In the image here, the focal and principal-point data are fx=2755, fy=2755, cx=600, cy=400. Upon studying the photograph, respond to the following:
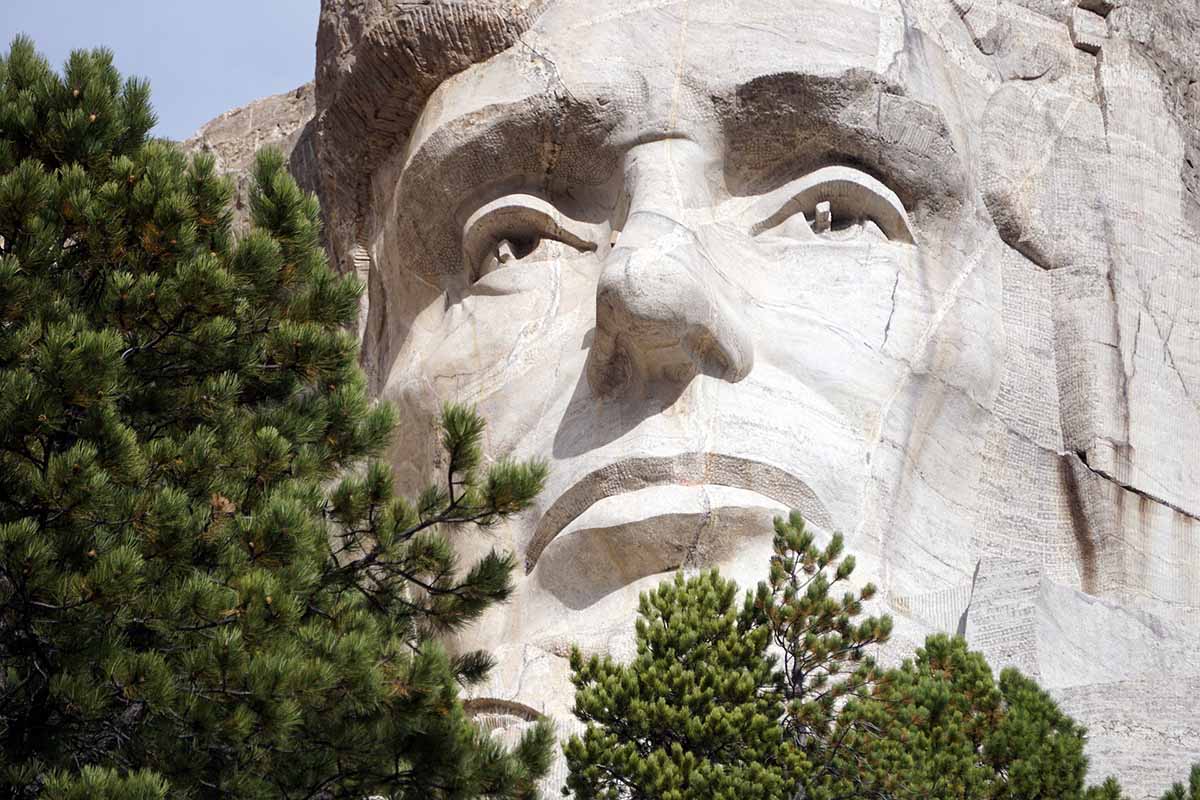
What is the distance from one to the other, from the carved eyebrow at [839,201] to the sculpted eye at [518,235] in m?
0.71

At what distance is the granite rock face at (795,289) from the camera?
981 centimetres

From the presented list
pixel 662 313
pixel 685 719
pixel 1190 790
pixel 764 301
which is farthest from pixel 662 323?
pixel 1190 790

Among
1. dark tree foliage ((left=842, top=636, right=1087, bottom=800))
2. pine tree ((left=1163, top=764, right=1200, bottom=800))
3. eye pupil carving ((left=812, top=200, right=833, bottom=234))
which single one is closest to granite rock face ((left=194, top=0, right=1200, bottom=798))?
eye pupil carving ((left=812, top=200, right=833, bottom=234))

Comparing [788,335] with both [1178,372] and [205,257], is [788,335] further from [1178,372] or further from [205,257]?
[205,257]

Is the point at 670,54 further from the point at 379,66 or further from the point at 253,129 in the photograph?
the point at 253,129

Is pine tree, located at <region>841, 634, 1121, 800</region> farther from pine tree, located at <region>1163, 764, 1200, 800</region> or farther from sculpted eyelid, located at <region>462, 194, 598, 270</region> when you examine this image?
sculpted eyelid, located at <region>462, 194, 598, 270</region>

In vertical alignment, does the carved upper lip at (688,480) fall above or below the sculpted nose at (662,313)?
below

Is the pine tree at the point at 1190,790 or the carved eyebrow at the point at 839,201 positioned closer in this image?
the pine tree at the point at 1190,790

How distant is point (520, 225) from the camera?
11.2m

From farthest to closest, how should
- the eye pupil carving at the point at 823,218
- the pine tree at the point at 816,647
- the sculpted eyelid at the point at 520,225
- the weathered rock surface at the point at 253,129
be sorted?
the weathered rock surface at the point at 253,129
the sculpted eyelid at the point at 520,225
the eye pupil carving at the point at 823,218
the pine tree at the point at 816,647

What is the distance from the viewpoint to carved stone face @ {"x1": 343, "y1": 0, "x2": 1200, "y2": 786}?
984 centimetres

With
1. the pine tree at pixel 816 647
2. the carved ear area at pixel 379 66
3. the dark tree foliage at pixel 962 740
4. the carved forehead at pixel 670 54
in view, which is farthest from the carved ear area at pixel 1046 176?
the dark tree foliage at pixel 962 740

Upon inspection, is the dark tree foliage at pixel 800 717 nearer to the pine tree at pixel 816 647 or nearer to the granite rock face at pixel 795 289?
the pine tree at pixel 816 647

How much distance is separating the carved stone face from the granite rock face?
1cm
